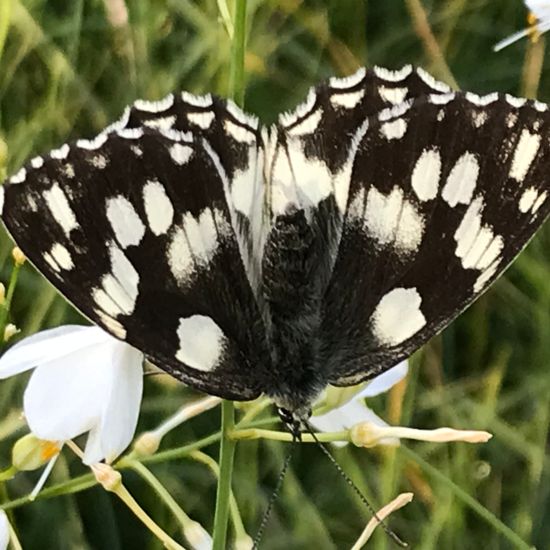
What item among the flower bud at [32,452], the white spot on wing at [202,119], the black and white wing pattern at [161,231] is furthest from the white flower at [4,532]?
the white spot on wing at [202,119]

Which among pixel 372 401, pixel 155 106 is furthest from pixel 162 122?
pixel 372 401

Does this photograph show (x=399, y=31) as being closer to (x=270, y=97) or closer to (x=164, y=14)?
(x=270, y=97)

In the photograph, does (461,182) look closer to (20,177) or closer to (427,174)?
(427,174)

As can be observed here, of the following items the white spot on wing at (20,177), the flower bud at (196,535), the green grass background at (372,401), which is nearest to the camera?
the white spot on wing at (20,177)

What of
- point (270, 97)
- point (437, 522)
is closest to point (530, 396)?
point (437, 522)

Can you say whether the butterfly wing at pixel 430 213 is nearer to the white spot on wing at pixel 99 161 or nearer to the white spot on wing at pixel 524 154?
the white spot on wing at pixel 524 154

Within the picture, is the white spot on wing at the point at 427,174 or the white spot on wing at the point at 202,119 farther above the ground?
the white spot on wing at the point at 202,119

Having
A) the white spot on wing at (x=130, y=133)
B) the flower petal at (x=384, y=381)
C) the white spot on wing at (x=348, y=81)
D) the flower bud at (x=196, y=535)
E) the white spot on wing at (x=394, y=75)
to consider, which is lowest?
the flower bud at (x=196, y=535)
